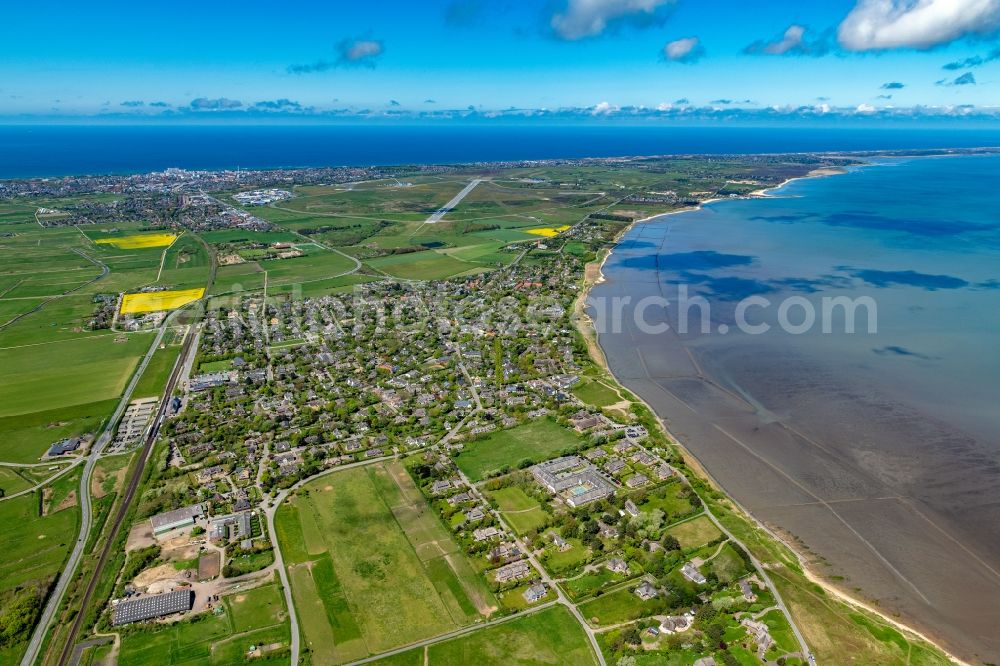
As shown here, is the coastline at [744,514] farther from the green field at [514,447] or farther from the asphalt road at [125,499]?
the asphalt road at [125,499]

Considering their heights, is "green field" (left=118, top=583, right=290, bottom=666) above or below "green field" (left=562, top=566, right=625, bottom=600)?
below

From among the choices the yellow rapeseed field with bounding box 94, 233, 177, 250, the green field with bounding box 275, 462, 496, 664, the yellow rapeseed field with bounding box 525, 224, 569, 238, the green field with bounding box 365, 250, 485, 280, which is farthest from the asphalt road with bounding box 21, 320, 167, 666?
the yellow rapeseed field with bounding box 525, 224, 569, 238

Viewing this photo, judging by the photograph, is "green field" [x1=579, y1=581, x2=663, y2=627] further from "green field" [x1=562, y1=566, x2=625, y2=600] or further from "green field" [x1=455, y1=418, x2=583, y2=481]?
"green field" [x1=455, y1=418, x2=583, y2=481]

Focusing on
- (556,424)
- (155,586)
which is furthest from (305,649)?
(556,424)

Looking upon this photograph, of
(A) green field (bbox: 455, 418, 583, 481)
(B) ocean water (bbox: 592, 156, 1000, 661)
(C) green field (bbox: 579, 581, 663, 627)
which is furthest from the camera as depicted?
(A) green field (bbox: 455, 418, 583, 481)

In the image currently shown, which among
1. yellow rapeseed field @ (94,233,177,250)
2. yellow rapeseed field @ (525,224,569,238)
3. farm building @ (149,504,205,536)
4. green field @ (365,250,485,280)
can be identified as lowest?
farm building @ (149,504,205,536)

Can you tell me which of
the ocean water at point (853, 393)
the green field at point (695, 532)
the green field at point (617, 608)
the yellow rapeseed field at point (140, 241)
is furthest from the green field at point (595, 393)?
the yellow rapeseed field at point (140, 241)
